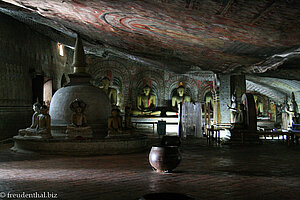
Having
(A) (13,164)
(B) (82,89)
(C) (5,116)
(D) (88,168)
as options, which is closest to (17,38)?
(C) (5,116)

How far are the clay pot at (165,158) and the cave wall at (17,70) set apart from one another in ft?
34.3

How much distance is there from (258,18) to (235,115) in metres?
6.60

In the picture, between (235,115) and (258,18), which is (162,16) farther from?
(235,115)

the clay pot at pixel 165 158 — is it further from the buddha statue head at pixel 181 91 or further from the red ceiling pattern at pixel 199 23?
the buddha statue head at pixel 181 91

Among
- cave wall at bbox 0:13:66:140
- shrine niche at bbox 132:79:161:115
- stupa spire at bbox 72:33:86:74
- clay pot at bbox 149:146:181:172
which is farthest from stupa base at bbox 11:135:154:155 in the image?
shrine niche at bbox 132:79:161:115

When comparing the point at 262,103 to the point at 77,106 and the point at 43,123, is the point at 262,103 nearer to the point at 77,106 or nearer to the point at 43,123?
the point at 77,106

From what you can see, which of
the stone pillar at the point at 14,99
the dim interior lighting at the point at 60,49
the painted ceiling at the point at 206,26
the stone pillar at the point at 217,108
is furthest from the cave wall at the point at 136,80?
the painted ceiling at the point at 206,26

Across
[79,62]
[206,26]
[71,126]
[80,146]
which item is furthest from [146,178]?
[79,62]

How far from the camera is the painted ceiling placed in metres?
5.85

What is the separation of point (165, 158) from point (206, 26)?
3.79m

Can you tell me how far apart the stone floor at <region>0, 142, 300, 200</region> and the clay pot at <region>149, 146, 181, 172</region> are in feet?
0.52

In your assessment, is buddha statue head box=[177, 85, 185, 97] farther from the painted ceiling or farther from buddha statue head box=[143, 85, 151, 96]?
the painted ceiling

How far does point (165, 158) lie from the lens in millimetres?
5445

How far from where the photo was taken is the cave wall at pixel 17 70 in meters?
13.6
